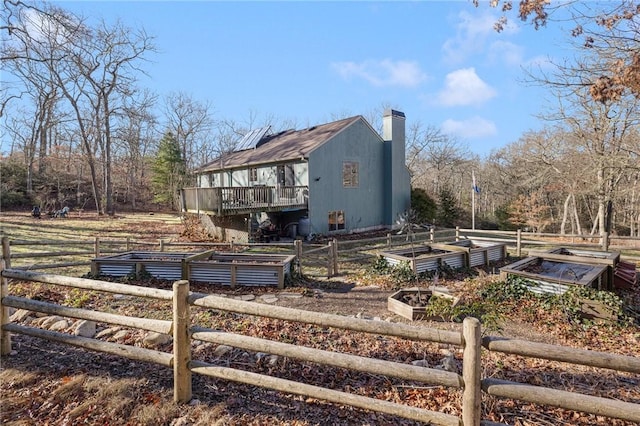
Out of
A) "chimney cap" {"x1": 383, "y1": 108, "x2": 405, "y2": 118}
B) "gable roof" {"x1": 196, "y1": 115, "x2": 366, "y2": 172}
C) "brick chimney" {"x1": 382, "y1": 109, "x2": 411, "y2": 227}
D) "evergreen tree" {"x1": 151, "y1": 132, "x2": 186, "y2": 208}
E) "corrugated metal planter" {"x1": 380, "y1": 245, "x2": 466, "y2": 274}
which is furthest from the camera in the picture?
"evergreen tree" {"x1": 151, "y1": 132, "x2": 186, "y2": 208}

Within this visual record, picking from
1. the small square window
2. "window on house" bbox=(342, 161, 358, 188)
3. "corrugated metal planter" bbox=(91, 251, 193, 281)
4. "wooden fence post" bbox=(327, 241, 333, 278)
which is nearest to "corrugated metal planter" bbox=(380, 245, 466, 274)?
"wooden fence post" bbox=(327, 241, 333, 278)

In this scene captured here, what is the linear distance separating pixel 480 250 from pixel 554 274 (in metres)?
3.26

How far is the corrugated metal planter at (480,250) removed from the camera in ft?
35.3

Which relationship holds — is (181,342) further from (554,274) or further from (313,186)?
(313,186)

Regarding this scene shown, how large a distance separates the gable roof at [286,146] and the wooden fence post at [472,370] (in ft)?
53.0

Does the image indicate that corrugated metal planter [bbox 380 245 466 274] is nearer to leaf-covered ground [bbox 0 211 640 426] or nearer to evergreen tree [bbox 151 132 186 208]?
leaf-covered ground [bbox 0 211 640 426]

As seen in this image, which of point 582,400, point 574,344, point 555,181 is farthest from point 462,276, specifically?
point 555,181

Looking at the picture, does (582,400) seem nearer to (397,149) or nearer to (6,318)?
(6,318)

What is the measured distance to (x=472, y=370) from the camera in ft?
8.14

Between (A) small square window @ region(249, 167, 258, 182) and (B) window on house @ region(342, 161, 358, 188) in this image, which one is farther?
(A) small square window @ region(249, 167, 258, 182)

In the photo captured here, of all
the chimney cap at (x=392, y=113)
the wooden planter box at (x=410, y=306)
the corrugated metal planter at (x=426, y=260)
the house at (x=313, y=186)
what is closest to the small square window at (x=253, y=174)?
the house at (x=313, y=186)

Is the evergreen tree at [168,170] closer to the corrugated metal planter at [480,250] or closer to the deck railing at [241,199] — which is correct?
the deck railing at [241,199]

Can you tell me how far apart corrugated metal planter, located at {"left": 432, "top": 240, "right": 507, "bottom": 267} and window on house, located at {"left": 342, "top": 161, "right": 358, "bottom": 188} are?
903 centimetres

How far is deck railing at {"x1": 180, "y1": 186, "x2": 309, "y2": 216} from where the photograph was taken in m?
15.3
